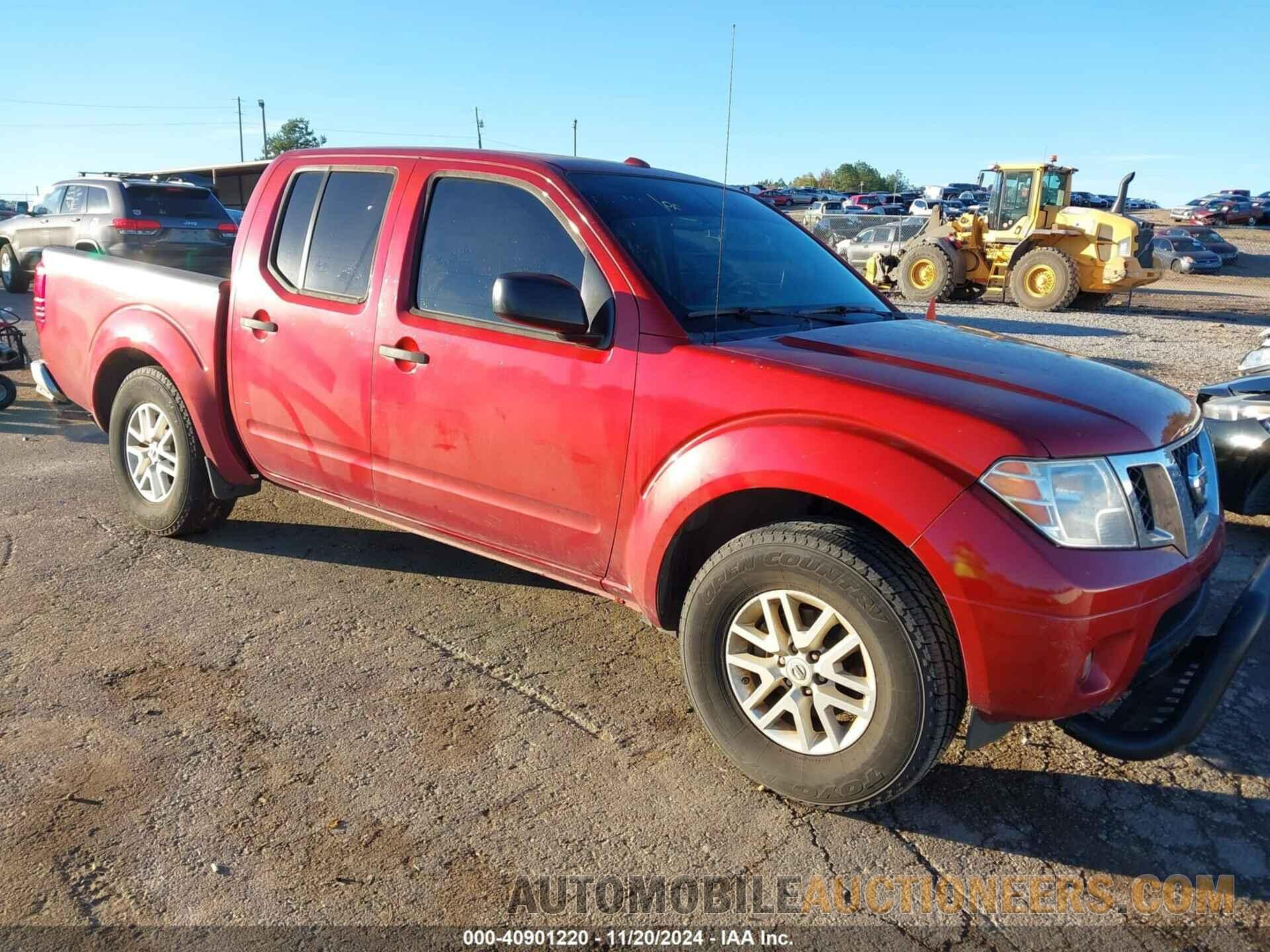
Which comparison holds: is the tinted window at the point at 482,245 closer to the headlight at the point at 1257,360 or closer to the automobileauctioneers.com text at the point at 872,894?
the automobileauctioneers.com text at the point at 872,894

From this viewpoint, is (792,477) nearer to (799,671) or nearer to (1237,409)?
(799,671)

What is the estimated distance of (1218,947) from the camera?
232cm

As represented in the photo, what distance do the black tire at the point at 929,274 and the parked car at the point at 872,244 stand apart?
3.30m

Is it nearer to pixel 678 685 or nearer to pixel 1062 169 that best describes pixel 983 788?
pixel 678 685

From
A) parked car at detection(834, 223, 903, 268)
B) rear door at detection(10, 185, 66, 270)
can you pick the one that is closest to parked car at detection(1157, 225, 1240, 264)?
parked car at detection(834, 223, 903, 268)

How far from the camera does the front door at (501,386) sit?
125 inches

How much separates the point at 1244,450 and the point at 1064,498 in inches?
122

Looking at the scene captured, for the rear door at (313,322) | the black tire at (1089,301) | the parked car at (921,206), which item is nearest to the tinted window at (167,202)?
the rear door at (313,322)

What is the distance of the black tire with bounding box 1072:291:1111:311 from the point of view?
733 inches

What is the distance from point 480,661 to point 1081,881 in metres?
2.11

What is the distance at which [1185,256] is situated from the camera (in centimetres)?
Result: 3017

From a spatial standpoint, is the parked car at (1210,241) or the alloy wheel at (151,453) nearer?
the alloy wheel at (151,453)

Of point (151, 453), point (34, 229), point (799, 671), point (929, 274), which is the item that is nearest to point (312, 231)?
point (151, 453)

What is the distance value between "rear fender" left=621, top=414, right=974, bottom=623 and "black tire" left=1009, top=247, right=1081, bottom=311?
1642 cm
